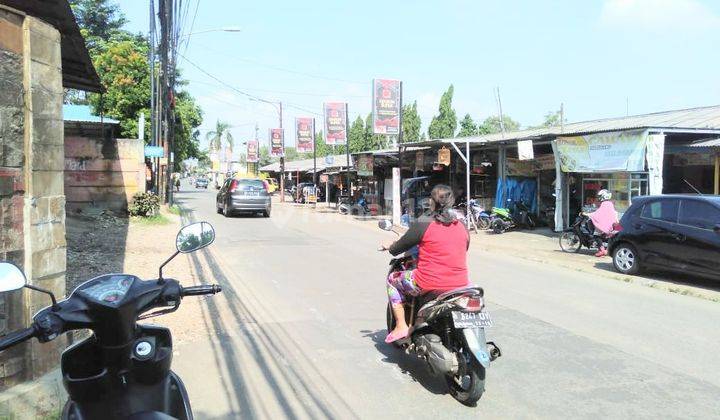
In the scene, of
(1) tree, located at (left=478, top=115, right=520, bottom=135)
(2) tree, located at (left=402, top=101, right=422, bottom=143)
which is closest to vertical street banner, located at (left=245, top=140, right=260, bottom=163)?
(2) tree, located at (left=402, top=101, right=422, bottom=143)

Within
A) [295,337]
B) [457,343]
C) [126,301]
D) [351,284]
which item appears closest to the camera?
[126,301]

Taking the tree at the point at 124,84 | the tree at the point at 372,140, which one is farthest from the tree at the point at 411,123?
the tree at the point at 124,84

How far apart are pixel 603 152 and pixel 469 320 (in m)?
13.0

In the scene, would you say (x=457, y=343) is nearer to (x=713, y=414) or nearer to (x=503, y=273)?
(x=713, y=414)

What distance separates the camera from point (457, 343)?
4613mm

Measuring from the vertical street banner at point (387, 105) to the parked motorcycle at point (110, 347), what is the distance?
66.0 feet

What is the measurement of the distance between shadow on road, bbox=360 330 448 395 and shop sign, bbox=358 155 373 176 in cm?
2116

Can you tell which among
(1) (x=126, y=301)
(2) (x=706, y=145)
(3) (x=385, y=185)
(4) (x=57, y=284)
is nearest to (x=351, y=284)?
(4) (x=57, y=284)

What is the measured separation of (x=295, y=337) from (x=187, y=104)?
3625 centimetres

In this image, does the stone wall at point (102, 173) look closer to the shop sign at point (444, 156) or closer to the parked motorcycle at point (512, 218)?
the shop sign at point (444, 156)

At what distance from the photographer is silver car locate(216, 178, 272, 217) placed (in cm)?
2264

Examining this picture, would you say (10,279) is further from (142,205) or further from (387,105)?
(387,105)

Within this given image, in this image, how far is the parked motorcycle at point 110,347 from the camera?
2.27 m

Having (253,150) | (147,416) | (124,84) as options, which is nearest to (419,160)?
(124,84)
